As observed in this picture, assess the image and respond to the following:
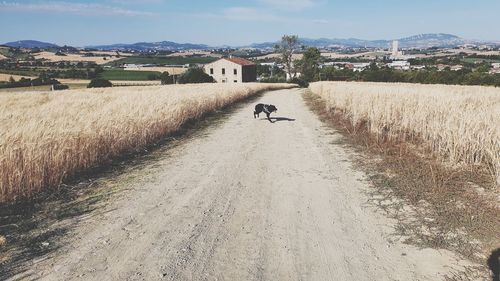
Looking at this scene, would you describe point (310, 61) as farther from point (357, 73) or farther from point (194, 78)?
point (194, 78)

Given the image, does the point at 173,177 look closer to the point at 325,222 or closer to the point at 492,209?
the point at 325,222

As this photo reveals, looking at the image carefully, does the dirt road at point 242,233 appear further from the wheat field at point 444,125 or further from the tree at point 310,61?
the tree at point 310,61

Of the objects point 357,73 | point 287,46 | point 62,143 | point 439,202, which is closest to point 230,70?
point 287,46

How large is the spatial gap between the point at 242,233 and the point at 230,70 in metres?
106

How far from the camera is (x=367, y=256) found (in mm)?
4668

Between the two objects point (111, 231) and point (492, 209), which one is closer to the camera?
point (111, 231)

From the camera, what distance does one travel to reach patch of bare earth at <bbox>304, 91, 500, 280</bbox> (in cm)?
484

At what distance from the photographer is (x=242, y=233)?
5305 mm

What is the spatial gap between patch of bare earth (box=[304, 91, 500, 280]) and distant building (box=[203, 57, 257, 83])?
9844cm

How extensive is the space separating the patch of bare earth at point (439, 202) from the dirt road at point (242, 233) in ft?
0.92

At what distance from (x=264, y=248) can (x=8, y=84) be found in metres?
86.7

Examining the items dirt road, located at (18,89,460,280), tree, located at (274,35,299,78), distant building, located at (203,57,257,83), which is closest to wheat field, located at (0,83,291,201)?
dirt road, located at (18,89,460,280)

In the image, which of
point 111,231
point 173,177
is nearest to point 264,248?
point 111,231

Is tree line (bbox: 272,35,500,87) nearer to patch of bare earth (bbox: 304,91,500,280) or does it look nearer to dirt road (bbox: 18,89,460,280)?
patch of bare earth (bbox: 304,91,500,280)
